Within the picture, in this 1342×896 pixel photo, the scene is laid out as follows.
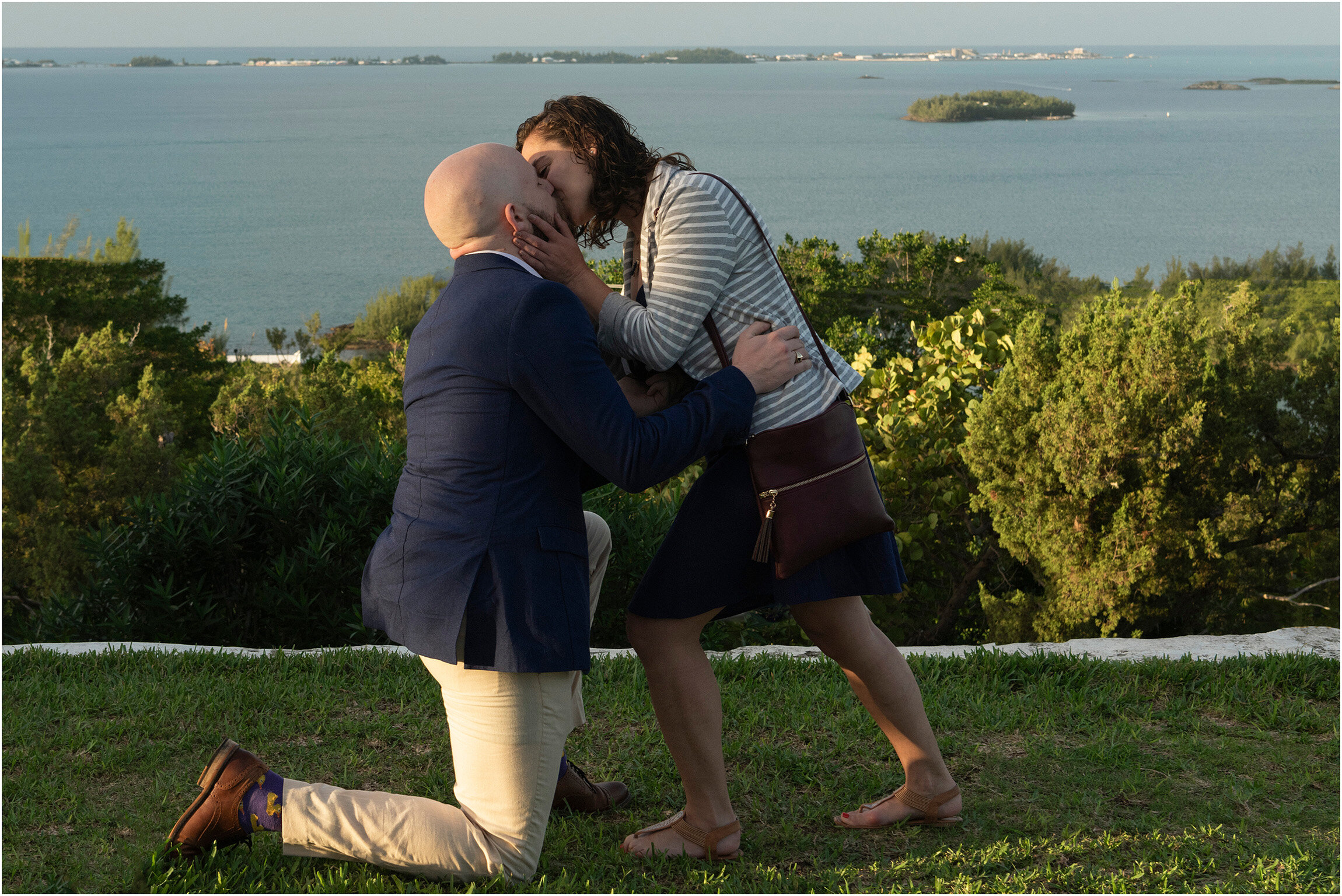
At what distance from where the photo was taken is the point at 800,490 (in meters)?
2.61

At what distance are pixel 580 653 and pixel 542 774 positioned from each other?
0.31 m

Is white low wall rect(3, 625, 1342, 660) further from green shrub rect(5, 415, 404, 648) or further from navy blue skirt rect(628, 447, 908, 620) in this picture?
navy blue skirt rect(628, 447, 908, 620)

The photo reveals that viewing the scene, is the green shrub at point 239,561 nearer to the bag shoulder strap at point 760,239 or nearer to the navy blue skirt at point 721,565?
the navy blue skirt at point 721,565

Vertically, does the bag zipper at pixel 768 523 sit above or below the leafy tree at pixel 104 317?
above

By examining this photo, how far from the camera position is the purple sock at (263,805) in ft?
8.64

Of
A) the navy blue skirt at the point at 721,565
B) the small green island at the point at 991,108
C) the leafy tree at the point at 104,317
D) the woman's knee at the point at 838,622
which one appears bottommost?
the leafy tree at the point at 104,317

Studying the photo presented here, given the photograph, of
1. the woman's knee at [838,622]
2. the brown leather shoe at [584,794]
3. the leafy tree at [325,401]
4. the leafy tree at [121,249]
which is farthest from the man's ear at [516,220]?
the leafy tree at [121,249]

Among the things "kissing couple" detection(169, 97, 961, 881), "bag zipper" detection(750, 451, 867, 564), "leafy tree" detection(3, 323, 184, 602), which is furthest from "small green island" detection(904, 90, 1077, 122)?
"bag zipper" detection(750, 451, 867, 564)

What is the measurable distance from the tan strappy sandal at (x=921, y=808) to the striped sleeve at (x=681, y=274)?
143cm

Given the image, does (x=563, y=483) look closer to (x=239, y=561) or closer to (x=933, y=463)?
(x=239, y=561)

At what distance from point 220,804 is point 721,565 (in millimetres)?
1388

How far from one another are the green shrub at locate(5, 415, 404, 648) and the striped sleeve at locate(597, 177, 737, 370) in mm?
2817

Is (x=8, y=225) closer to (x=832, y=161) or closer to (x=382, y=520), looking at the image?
(x=832, y=161)

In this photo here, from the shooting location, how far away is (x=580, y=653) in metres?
2.49
